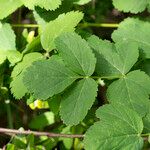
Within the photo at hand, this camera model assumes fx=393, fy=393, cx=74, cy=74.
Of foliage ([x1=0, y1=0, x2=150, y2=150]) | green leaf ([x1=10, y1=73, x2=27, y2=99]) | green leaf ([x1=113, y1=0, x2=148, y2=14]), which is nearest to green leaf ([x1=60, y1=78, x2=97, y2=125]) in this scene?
foliage ([x1=0, y1=0, x2=150, y2=150])

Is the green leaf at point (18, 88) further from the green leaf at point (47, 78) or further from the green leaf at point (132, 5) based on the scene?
the green leaf at point (132, 5)

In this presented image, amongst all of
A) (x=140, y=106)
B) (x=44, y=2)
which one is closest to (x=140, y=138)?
(x=140, y=106)

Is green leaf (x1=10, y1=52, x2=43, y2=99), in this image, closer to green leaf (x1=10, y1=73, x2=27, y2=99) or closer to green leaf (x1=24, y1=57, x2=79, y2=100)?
green leaf (x1=10, y1=73, x2=27, y2=99)

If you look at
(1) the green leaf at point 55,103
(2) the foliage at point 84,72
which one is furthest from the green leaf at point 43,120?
(1) the green leaf at point 55,103

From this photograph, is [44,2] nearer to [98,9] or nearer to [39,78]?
[39,78]

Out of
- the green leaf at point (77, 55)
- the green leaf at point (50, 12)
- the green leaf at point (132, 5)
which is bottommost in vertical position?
the green leaf at point (77, 55)

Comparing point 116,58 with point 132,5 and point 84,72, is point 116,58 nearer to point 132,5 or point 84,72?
point 84,72

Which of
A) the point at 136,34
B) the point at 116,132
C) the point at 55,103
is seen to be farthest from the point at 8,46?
the point at 116,132
